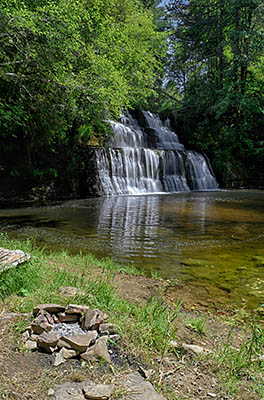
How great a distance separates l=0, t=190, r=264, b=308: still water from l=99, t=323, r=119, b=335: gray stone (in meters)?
1.85

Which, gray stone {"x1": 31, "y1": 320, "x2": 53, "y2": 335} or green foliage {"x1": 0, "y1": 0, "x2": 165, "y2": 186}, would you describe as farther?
green foliage {"x1": 0, "y1": 0, "x2": 165, "y2": 186}

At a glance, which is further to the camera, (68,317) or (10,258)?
(10,258)

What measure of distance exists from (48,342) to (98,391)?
505 millimetres

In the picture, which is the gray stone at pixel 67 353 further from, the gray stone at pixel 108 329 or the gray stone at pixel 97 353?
the gray stone at pixel 108 329

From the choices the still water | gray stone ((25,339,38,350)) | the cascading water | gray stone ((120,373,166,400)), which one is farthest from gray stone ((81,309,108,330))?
the cascading water

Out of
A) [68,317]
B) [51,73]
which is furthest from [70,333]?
[51,73]

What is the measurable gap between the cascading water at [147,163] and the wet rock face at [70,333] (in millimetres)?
12836

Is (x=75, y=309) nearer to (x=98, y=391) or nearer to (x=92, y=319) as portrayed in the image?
(x=92, y=319)

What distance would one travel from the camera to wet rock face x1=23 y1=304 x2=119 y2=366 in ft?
6.23

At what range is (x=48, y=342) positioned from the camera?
1.92m

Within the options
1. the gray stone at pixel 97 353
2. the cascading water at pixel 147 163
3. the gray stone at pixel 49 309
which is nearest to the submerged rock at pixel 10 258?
the gray stone at pixel 49 309

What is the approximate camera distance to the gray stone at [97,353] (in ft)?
6.12

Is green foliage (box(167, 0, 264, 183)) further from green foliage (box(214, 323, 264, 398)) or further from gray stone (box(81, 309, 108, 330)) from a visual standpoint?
gray stone (box(81, 309, 108, 330))

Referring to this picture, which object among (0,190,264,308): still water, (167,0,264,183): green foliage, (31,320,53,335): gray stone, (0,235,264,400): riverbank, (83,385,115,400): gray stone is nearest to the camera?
(83,385,115,400): gray stone
